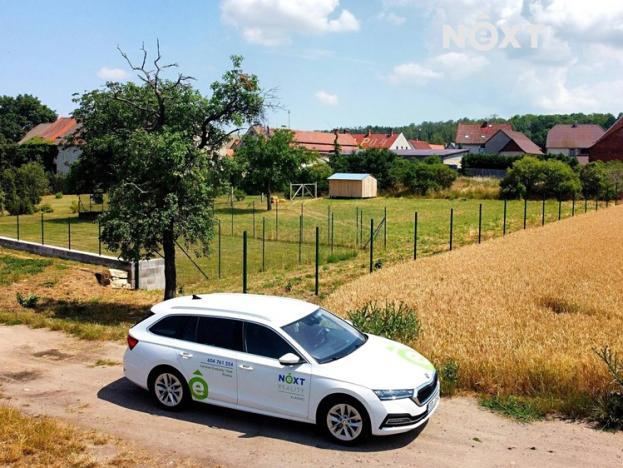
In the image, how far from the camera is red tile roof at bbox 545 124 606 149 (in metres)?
91.6

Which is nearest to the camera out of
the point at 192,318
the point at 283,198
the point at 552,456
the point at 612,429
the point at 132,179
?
the point at 552,456

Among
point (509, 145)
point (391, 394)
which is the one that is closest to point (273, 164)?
point (391, 394)

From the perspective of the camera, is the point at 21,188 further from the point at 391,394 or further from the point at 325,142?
the point at 325,142

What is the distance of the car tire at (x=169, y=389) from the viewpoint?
7.98 meters

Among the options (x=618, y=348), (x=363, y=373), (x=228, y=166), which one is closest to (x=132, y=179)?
(x=228, y=166)

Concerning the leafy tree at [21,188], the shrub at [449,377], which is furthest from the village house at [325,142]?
the shrub at [449,377]

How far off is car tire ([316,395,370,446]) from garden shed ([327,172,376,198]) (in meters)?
52.9

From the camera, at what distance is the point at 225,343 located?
781 centimetres

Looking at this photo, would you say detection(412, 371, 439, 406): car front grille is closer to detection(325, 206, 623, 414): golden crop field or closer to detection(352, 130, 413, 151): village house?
detection(325, 206, 623, 414): golden crop field

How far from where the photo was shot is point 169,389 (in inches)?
317

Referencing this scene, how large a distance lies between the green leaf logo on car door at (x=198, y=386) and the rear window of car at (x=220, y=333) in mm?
419

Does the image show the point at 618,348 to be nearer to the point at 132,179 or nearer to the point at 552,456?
the point at 552,456

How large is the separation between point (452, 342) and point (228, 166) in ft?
23.5

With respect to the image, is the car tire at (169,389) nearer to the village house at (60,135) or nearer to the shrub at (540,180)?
the shrub at (540,180)
